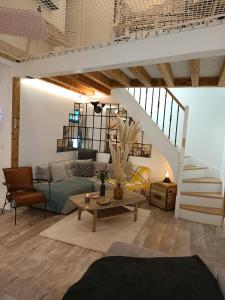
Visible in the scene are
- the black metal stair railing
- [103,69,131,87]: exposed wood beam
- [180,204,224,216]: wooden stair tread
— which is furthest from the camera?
the black metal stair railing

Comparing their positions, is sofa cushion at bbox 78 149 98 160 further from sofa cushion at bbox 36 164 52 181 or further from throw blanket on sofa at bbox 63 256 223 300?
throw blanket on sofa at bbox 63 256 223 300

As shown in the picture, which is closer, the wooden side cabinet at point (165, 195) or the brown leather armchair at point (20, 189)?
the brown leather armchair at point (20, 189)

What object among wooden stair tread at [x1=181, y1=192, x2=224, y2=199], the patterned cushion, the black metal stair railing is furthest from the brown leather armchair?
the black metal stair railing

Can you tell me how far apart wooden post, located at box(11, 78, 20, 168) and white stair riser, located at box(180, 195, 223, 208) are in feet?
11.0

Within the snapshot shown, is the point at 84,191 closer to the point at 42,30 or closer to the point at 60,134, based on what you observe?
the point at 60,134

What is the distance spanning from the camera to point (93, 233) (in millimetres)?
3377

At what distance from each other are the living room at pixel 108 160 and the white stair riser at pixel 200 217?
0.06ft

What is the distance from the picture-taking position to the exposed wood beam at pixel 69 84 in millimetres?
4520

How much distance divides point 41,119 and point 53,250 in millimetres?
2961

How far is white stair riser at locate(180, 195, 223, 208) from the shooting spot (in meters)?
4.32

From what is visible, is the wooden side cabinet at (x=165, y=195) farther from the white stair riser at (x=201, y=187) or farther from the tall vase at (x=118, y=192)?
the tall vase at (x=118, y=192)

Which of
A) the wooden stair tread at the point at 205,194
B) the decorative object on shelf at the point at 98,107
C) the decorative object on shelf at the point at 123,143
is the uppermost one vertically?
the decorative object on shelf at the point at 98,107

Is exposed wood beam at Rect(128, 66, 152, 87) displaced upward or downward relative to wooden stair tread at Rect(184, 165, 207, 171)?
upward

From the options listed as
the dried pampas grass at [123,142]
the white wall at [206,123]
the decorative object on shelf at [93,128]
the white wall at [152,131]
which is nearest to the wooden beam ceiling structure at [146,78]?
the white wall at [152,131]
